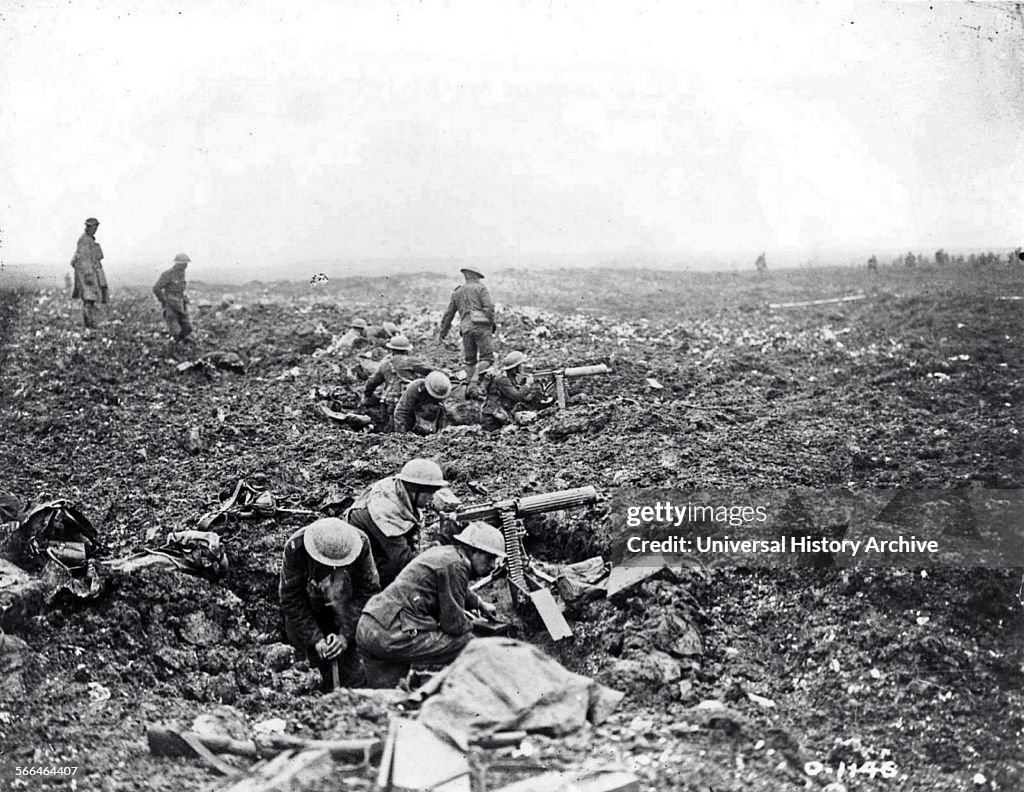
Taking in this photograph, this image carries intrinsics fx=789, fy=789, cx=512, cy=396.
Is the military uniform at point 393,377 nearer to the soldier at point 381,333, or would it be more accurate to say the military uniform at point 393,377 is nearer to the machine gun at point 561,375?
the machine gun at point 561,375

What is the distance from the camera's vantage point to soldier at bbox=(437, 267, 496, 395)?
29.2ft

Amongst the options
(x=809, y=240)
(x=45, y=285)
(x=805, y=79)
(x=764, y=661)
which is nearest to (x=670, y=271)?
(x=809, y=240)

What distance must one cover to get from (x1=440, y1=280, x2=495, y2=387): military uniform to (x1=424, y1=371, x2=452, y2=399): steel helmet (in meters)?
0.87

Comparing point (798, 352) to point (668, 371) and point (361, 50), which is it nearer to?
point (668, 371)

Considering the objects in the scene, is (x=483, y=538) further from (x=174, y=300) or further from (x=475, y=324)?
(x=174, y=300)

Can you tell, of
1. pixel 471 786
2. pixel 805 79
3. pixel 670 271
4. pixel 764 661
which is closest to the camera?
pixel 471 786

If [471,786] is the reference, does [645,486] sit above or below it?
above

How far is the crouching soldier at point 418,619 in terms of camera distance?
14.3ft

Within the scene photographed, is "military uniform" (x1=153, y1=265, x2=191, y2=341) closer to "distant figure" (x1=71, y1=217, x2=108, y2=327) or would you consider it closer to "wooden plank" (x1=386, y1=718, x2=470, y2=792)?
"distant figure" (x1=71, y1=217, x2=108, y2=327)

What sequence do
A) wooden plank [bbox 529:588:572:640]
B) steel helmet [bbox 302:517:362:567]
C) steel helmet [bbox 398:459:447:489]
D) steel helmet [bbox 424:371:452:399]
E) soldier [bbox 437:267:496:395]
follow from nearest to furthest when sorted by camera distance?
steel helmet [bbox 302:517:362:567]
wooden plank [bbox 529:588:572:640]
steel helmet [bbox 398:459:447:489]
steel helmet [bbox 424:371:452:399]
soldier [bbox 437:267:496:395]

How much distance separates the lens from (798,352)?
33.3ft

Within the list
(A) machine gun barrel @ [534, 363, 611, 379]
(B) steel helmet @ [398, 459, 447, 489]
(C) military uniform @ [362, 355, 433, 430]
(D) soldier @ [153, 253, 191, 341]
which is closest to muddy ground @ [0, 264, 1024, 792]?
(A) machine gun barrel @ [534, 363, 611, 379]

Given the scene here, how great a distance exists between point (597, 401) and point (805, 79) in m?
3.58

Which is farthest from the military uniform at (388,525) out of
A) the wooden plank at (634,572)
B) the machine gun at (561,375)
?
the machine gun at (561,375)
